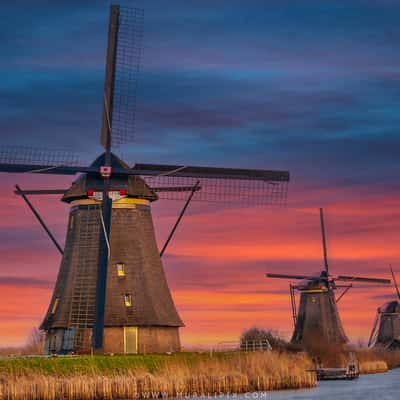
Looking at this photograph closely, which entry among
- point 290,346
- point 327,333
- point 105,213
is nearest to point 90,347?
point 105,213

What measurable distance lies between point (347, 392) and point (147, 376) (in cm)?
1055

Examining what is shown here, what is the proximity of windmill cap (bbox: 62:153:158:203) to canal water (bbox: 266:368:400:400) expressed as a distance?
9210 millimetres

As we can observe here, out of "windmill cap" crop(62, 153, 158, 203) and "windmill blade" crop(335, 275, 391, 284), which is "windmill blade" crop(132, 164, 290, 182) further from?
"windmill blade" crop(335, 275, 391, 284)

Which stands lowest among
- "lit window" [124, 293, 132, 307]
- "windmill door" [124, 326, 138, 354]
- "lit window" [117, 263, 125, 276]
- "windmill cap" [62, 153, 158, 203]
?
"windmill door" [124, 326, 138, 354]

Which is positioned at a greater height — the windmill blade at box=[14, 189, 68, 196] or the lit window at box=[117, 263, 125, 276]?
the windmill blade at box=[14, 189, 68, 196]

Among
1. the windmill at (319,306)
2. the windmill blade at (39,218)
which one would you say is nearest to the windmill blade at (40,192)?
the windmill blade at (39,218)

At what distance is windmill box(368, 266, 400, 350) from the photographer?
87.8 m

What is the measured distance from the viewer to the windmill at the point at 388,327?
8775cm

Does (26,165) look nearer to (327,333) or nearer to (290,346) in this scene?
(290,346)

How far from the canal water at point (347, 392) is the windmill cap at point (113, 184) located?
9210 mm

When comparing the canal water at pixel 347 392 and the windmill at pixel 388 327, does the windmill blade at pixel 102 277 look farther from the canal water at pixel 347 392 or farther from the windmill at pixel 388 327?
the windmill at pixel 388 327

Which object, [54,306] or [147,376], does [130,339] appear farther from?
[147,376]

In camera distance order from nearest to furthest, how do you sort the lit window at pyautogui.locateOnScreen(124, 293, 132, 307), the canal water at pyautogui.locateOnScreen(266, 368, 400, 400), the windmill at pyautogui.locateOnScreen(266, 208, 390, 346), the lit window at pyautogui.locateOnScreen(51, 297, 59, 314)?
the canal water at pyautogui.locateOnScreen(266, 368, 400, 400)
the lit window at pyautogui.locateOnScreen(124, 293, 132, 307)
the lit window at pyautogui.locateOnScreen(51, 297, 59, 314)
the windmill at pyautogui.locateOnScreen(266, 208, 390, 346)

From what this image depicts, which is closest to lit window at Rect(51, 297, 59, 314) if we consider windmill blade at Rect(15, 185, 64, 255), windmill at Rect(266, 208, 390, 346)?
windmill blade at Rect(15, 185, 64, 255)
